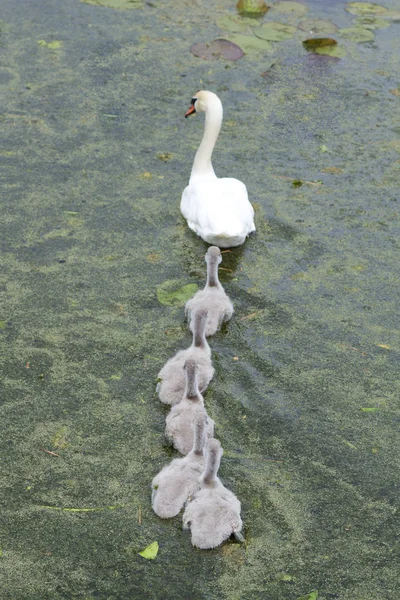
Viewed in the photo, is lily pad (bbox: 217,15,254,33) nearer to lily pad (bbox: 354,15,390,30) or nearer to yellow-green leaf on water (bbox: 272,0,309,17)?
yellow-green leaf on water (bbox: 272,0,309,17)

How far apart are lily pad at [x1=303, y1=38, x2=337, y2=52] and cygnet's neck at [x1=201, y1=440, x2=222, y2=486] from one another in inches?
202

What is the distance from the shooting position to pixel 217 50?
748cm

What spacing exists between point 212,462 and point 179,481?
219 mm

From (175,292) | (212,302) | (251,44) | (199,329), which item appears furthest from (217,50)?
(199,329)

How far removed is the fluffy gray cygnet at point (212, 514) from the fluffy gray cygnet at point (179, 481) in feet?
0.31

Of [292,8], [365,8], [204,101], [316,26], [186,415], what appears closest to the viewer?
[186,415]

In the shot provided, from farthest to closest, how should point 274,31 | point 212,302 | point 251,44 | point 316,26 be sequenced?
point 316,26 → point 274,31 → point 251,44 → point 212,302

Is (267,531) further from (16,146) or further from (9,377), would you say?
(16,146)

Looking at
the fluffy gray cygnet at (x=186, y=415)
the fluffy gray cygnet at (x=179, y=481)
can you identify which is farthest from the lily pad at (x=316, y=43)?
the fluffy gray cygnet at (x=179, y=481)

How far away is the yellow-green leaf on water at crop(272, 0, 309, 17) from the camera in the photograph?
8.25m

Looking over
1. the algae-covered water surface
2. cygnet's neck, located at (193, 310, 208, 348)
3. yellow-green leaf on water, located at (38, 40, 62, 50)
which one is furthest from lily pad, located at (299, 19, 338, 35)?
cygnet's neck, located at (193, 310, 208, 348)

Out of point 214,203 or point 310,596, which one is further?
point 214,203

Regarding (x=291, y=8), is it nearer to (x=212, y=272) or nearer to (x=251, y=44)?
(x=251, y=44)

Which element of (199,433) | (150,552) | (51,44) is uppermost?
(199,433)
